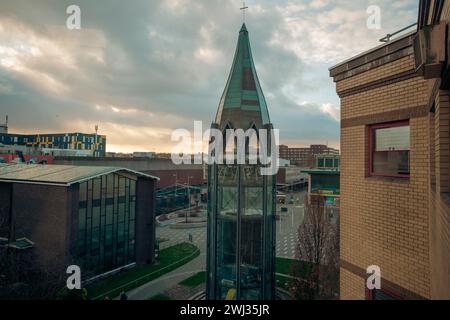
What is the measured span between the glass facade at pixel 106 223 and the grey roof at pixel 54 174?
701 millimetres

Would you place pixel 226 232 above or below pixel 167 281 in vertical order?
above

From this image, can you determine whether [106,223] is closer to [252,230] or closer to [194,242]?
[194,242]

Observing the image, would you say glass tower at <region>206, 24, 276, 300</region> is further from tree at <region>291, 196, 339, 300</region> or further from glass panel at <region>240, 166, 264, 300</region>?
tree at <region>291, 196, 339, 300</region>

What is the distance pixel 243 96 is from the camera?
45.9ft

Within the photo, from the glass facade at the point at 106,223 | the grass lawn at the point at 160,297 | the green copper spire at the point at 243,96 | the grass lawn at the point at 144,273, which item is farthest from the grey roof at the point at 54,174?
the green copper spire at the point at 243,96

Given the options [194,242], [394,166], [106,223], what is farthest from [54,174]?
[394,166]

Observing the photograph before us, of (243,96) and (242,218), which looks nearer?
(242,218)

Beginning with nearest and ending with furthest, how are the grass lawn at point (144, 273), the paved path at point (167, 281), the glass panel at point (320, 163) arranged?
the paved path at point (167, 281), the grass lawn at point (144, 273), the glass panel at point (320, 163)

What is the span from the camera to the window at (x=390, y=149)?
21.2 ft

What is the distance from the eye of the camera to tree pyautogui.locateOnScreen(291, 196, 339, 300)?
17172 millimetres

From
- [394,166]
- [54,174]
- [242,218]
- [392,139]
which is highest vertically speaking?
[392,139]

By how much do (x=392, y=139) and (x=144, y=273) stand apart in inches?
914

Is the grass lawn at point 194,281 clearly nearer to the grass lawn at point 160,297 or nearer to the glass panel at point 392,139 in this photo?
the grass lawn at point 160,297
